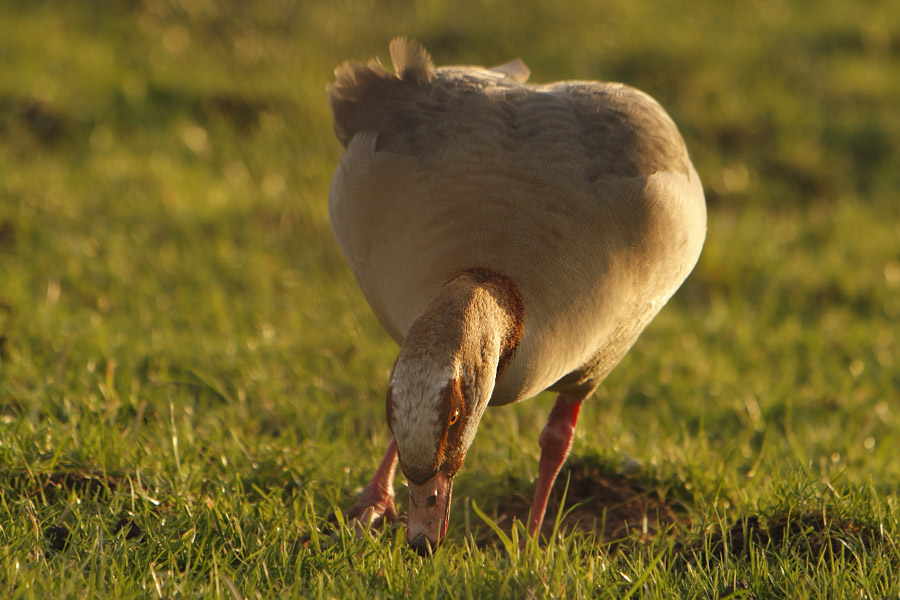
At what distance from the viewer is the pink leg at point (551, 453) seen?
3832mm

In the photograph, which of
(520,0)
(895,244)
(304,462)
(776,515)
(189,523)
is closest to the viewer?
(189,523)

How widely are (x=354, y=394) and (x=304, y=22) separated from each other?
5.51 meters

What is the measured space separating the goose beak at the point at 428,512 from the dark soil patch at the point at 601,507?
0.61m

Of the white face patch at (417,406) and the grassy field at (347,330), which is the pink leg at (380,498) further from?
the white face patch at (417,406)

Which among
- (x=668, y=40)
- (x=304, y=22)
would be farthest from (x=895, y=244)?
(x=304, y=22)

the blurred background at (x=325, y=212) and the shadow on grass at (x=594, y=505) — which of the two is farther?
the blurred background at (x=325, y=212)

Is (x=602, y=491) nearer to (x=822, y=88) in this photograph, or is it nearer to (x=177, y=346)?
(x=177, y=346)

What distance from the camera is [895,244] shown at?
7141mm

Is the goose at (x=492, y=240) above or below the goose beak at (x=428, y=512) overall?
above

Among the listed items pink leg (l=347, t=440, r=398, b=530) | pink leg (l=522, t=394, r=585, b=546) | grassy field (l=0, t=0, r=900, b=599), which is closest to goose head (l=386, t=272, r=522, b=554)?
grassy field (l=0, t=0, r=900, b=599)

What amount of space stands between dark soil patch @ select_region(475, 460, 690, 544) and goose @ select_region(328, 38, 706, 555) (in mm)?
193

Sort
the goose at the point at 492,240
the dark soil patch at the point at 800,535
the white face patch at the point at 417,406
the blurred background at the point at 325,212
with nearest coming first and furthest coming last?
the white face patch at the point at 417,406
the goose at the point at 492,240
the dark soil patch at the point at 800,535
the blurred background at the point at 325,212

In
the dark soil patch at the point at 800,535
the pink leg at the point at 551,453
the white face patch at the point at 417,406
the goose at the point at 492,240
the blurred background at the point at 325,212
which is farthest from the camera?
the blurred background at the point at 325,212

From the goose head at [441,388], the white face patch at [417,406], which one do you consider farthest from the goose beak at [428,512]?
the white face patch at [417,406]
